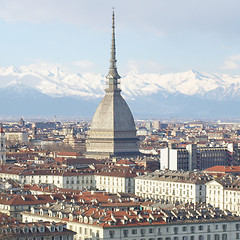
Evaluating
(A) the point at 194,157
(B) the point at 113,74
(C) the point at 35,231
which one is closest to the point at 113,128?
(B) the point at 113,74

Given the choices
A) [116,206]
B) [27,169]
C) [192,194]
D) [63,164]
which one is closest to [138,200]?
[116,206]

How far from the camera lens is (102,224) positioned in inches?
2926

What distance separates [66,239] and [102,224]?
3.61 metres

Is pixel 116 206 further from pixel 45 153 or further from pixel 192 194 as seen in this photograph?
pixel 45 153

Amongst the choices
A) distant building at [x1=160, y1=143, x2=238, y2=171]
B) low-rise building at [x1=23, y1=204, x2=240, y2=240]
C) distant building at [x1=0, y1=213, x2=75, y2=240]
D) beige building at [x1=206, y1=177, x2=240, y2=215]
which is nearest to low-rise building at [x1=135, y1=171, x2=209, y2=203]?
beige building at [x1=206, y1=177, x2=240, y2=215]

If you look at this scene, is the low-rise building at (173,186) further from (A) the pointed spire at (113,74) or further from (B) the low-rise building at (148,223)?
(A) the pointed spire at (113,74)

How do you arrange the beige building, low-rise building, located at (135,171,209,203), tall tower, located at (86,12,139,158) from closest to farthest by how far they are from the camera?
the beige building < low-rise building, located at (135,171,209,203) < tall tower, located at (86,12,139,158)

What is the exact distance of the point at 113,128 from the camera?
191 metres

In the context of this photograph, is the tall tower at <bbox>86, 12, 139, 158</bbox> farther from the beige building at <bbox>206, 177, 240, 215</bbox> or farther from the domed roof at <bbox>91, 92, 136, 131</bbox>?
the beige building at <bbox>206, 177, 240, 215</bbox>

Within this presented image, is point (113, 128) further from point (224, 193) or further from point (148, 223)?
point (148, 223)

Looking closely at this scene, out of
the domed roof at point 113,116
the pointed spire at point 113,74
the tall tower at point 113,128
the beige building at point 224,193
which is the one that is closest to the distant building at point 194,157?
the tall tower at point 113,128

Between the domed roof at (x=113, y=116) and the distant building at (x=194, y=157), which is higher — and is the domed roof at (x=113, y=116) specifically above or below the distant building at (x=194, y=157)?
above

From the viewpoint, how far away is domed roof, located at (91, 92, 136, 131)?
192 metres

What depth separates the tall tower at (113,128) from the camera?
188 m
